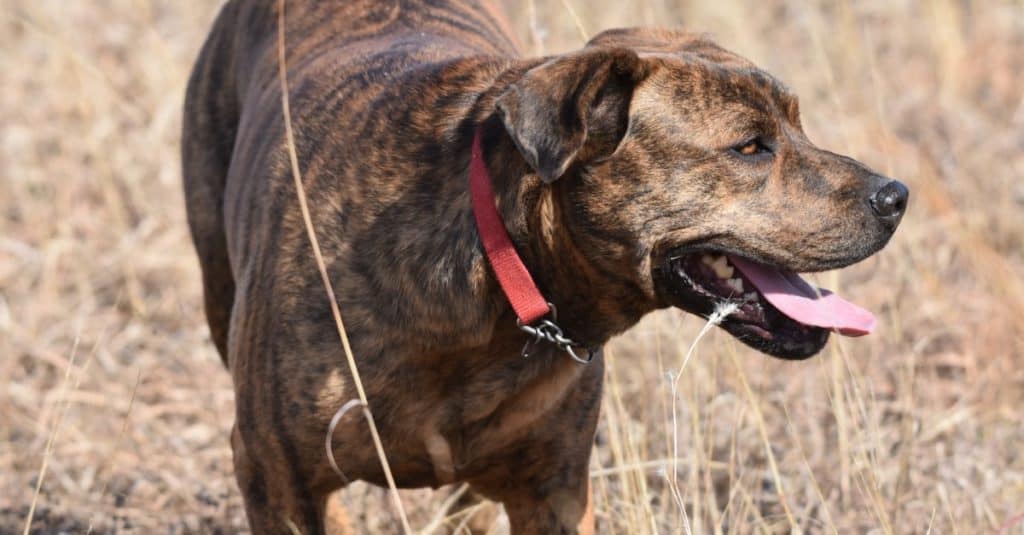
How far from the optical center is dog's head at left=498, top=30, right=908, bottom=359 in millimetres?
3537

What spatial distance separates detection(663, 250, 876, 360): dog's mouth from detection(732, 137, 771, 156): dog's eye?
25 cm

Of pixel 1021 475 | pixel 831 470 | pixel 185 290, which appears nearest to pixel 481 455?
pixel 831 470

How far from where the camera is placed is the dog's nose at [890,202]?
358cm

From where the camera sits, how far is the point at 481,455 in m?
3.87

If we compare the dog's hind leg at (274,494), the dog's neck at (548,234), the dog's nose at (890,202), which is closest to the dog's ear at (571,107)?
the dog's neck at (548,234)

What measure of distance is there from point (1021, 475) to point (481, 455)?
212 cm

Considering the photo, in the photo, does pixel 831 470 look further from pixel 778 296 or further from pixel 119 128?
pixel 119 128

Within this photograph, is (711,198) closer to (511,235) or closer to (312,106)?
(511,235)

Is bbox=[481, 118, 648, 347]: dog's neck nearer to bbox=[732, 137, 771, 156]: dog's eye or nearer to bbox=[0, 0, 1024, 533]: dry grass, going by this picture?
bbox=[0, 0, 1024, 533]: dry grass

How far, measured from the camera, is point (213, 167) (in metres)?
5.20

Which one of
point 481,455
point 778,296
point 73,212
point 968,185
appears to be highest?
point 778,296

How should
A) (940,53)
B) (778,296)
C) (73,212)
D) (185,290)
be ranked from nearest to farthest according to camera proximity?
(778,296) < (185,290) < (73,212) < (940,53)

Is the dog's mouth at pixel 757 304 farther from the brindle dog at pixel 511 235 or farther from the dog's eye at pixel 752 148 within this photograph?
the dog's eye at pixel 752 148

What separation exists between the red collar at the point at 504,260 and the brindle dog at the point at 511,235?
0.13 feet
